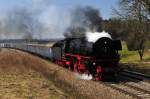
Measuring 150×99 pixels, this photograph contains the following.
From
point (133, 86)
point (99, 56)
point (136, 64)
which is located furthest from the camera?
point (136, 64)

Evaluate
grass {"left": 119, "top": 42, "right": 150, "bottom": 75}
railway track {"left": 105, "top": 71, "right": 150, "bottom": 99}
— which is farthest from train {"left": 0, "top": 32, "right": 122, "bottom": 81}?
grass {"left": 119, "top": 42, "right": 150, "bottom": 75}

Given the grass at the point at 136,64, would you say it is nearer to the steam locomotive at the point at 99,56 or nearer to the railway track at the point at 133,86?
the railway track at the point at 133,86

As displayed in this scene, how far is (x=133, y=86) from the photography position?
2498 cm

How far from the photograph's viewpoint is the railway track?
71.8 feet

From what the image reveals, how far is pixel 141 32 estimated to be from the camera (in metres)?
50.0

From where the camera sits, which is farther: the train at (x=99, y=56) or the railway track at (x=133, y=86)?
the train at (x=99, y=56)

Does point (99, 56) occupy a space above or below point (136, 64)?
above

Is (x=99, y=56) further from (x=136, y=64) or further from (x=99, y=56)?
(x=136, y=64)

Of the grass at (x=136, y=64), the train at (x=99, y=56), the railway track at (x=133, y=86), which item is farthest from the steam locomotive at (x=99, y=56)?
the grass at (x=136, y=64)

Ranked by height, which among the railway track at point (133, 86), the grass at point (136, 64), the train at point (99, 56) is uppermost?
the train at point (99, 56)

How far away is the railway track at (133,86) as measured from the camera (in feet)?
71.8

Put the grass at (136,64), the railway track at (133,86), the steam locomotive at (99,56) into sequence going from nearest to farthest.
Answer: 1. the railway track at (133,86)
2. the steam locomotive at (99,56)
3. the grass at (136,64)

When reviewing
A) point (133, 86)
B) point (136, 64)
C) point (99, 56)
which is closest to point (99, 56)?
point (99, 56)

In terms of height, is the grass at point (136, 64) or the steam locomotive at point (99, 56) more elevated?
the steam locomotive at point (99, 56)
